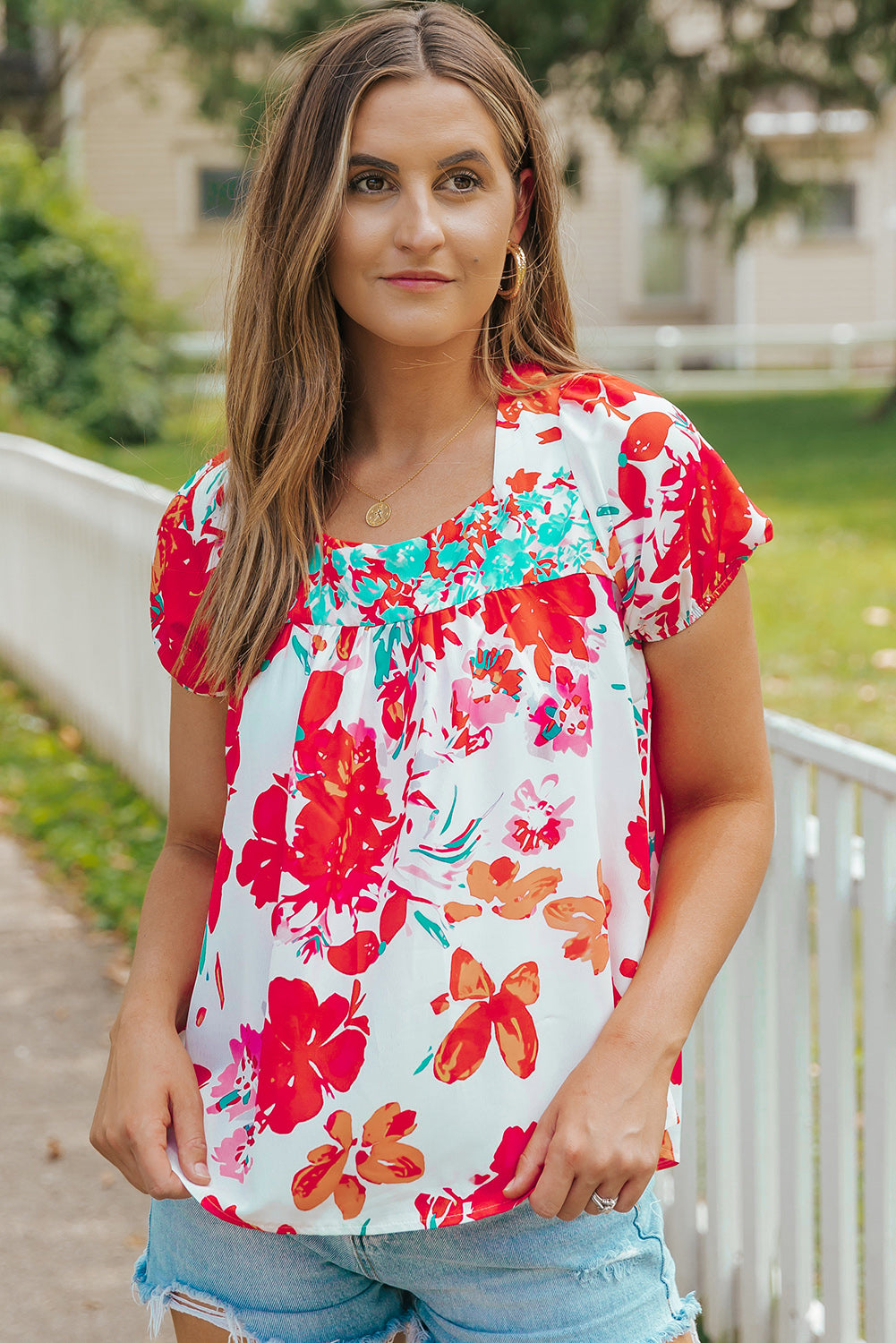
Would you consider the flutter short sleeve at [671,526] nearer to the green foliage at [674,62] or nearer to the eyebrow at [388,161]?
the eyebrow at [388,161]

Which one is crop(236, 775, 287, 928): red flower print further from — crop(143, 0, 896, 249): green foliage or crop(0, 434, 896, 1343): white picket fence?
crop(143, 0, 896, 249): green foliage

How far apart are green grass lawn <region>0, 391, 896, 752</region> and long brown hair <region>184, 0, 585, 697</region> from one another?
128 millimetres

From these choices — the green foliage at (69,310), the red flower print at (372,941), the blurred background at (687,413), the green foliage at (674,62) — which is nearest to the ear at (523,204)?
the blurred background at (687,413)

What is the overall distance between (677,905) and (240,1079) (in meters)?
0.47

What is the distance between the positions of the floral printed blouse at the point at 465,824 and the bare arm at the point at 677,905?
32 mm

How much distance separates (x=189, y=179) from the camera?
83.3 feet

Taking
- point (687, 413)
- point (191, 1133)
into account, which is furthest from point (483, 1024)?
point (687, 413)

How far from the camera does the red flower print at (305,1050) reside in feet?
4.82

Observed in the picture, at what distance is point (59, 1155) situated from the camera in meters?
3.90

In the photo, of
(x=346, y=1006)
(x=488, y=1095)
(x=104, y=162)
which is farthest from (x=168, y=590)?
(x=104, y=162)

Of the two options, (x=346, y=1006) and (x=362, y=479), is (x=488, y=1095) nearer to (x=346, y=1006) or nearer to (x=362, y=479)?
(x=346, y=1006)

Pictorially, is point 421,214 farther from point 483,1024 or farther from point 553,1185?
point 553,1185

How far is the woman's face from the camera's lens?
153 centimetres

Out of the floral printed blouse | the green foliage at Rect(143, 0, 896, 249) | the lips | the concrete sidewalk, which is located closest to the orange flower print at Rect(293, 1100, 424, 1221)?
the floral printed blouse
